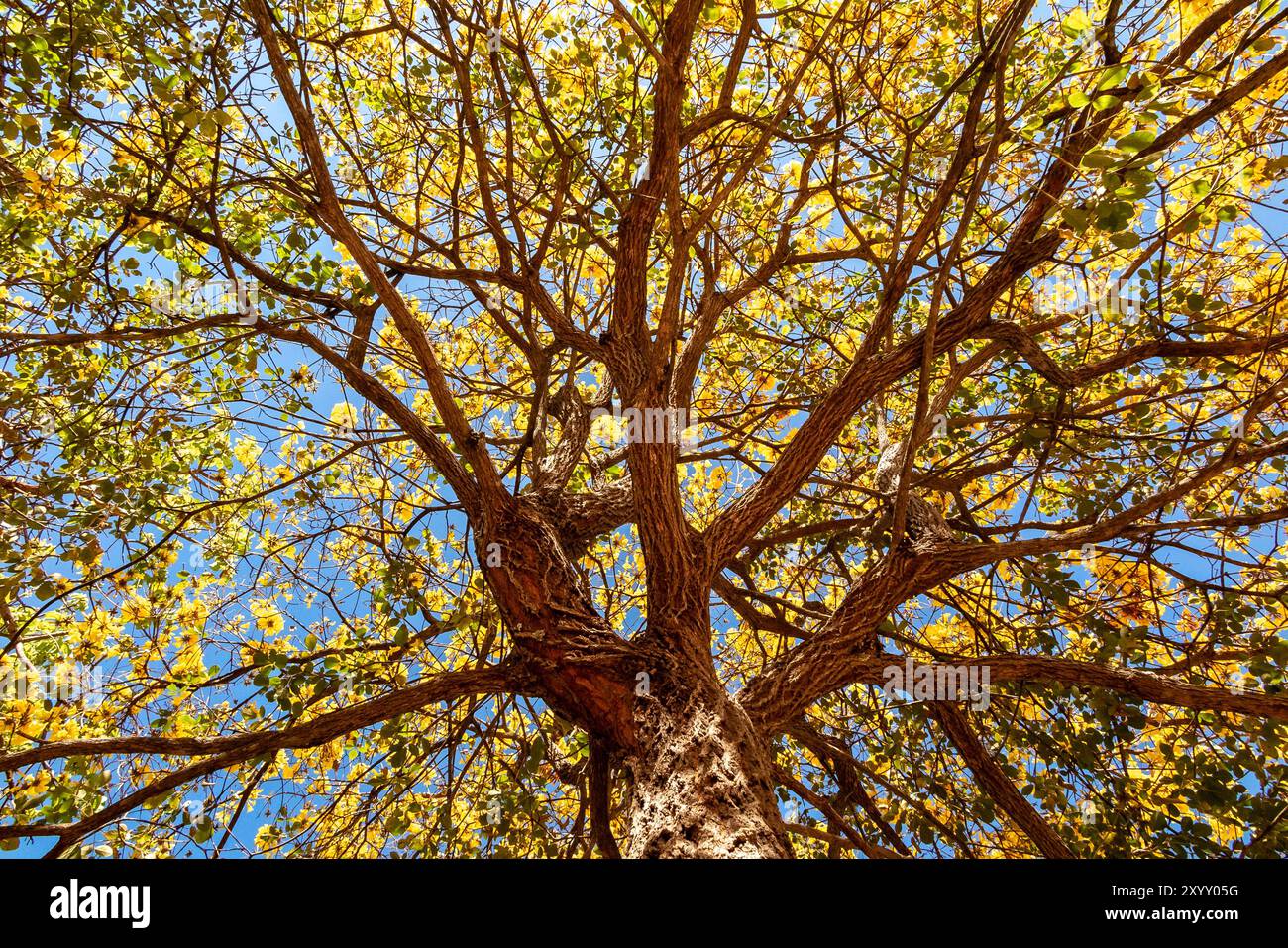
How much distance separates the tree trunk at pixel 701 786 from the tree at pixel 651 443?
0.02m

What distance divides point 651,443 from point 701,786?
1509 millimetres

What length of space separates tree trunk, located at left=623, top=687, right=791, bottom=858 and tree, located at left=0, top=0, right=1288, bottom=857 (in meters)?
0.02

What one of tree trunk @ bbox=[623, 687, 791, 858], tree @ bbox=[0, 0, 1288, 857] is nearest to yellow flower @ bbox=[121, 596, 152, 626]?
tree @ bbox=[0, 0, 1288, 857]

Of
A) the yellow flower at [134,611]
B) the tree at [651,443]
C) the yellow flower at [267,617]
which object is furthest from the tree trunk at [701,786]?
the yellow flower at [134,611]

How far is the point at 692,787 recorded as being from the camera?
2.47m

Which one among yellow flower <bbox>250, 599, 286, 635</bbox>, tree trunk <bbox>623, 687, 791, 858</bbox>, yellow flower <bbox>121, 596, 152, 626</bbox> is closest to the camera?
tree trunk <bbox>623, 687, 791, 858</bbox>

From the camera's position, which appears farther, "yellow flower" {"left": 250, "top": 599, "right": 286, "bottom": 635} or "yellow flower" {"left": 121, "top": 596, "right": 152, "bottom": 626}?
"yellow flower" {"left": 250, "top": 599, "right": 286, "bottom": 635}

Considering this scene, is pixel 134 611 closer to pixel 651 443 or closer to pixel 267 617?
pixel 267 617

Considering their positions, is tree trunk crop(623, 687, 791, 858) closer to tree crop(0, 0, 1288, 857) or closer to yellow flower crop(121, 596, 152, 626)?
tree crop(0, 0, 1288, 857)

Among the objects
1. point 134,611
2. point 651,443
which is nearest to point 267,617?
point 134,611

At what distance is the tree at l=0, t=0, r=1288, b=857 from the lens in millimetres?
2895

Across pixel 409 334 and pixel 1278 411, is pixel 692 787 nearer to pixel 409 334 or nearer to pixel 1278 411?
pixel 409 334
